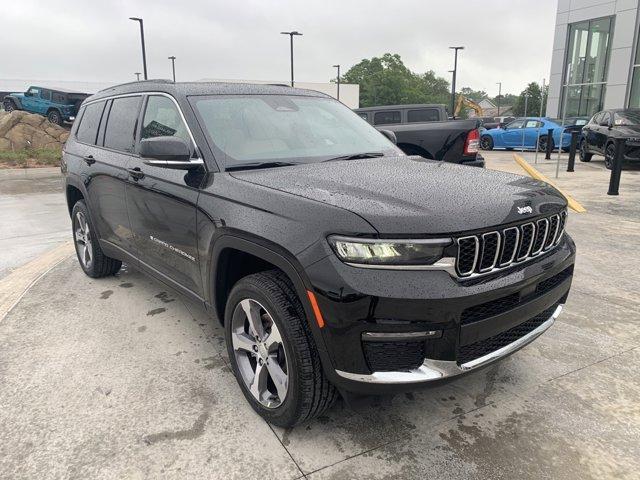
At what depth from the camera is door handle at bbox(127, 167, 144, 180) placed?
3.54m

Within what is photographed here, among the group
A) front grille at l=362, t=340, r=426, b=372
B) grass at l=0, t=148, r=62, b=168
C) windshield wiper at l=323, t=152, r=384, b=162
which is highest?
windshield wiper at l=323, t=152, r=384, b=162

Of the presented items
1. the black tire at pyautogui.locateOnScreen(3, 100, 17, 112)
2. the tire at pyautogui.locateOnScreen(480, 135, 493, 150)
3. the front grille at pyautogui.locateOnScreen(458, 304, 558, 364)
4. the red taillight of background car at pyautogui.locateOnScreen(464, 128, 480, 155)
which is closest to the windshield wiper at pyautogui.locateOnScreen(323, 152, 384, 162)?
the front grille at pyautogui.locateOnScreen(458, 304, 558, 364)

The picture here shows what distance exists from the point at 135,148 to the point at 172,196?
2.97ft

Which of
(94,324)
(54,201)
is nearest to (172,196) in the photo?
(94,324)

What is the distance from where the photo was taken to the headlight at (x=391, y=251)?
2.05m

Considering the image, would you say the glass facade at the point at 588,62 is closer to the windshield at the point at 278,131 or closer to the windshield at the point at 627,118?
the windshield at the point at 627,118

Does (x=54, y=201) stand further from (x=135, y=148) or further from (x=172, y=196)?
(x=172, y=196)

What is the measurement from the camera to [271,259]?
2340 millimetres

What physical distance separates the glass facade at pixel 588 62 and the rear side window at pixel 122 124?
2483 centimetres

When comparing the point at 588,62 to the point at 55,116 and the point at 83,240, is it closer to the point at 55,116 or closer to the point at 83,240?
the point at 55,116

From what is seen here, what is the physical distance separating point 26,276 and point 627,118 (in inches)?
557

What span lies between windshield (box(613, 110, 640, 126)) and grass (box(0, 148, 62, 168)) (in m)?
16.3

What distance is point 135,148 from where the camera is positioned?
379 centimetres

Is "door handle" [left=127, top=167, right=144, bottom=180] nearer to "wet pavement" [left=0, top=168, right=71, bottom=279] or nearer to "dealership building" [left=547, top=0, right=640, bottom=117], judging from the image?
"wet pavement" [left=0, top=168, right=71, bottom=279]
